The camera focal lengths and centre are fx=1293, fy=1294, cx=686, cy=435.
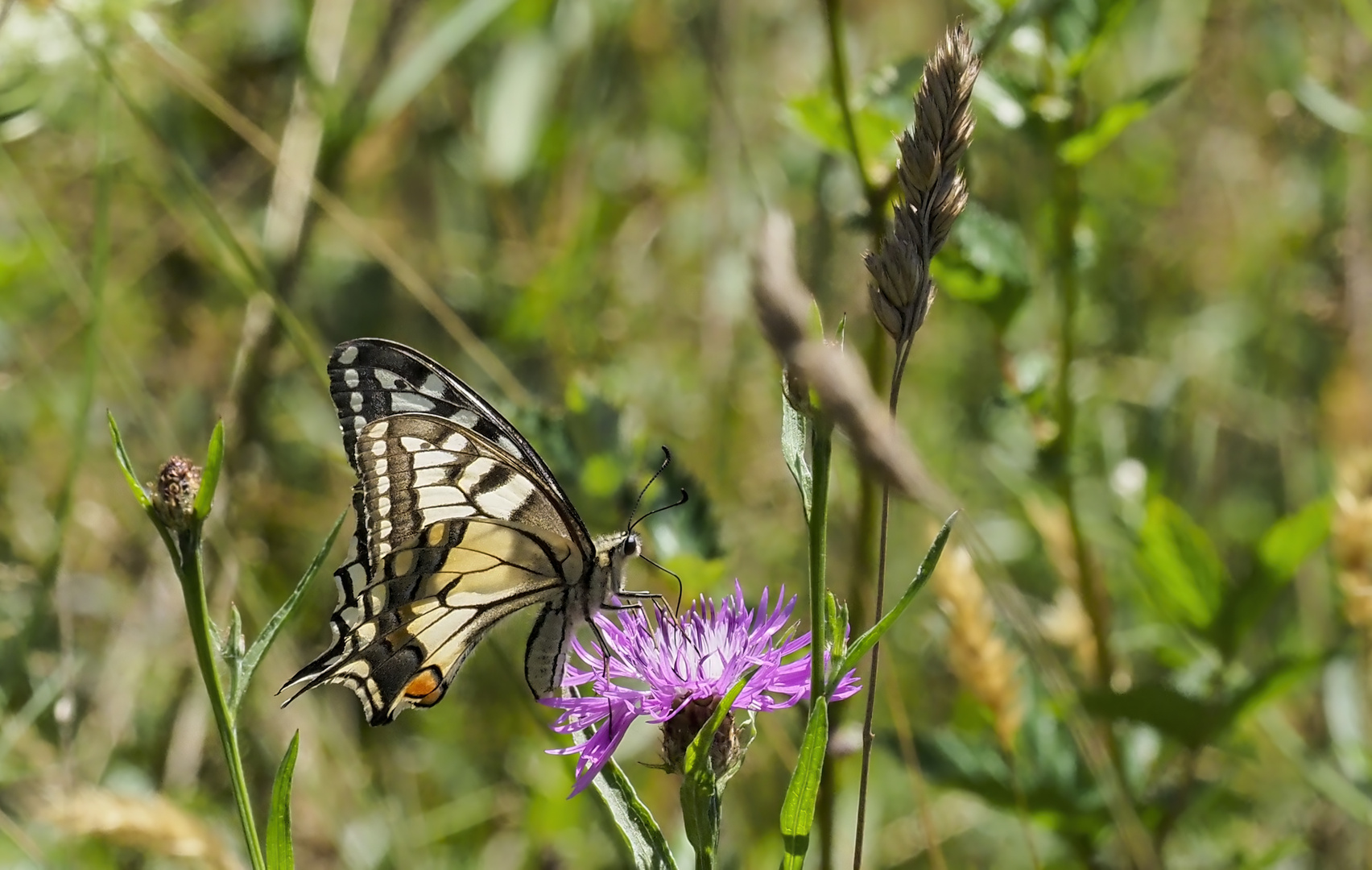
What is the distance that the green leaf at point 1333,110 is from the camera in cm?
235

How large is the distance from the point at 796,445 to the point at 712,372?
2160 mm

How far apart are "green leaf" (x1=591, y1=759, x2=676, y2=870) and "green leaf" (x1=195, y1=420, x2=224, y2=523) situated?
45 centimetres

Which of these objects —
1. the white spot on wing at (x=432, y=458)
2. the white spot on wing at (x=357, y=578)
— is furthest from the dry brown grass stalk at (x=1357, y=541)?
the white spot on wing at (x=357, y=578)

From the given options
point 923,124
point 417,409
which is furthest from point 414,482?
point 923,124

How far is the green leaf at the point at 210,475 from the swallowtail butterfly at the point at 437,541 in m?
0.64

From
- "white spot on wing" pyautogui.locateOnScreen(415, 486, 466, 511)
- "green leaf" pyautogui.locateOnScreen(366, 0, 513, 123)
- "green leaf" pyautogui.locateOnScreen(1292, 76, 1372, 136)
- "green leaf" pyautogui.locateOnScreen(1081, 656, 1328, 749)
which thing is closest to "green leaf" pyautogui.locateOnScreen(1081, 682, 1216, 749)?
"green leaf" pyautogui.locateOnScreen(1081, 656, 1328, 749)

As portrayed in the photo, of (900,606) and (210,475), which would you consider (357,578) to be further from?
(900,606)

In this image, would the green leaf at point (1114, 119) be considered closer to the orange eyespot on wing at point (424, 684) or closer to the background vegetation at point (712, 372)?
the background vegetation at point (712, 372)

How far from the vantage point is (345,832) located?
234 centimetres

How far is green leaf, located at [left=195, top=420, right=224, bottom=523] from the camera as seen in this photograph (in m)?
1.10

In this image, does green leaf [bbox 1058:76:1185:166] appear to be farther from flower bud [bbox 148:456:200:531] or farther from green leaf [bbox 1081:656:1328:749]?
flower bud [bbox 148:456:200:531]

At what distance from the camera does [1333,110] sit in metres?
2.40

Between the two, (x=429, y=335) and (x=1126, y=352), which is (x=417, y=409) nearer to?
(x=429, y=335)

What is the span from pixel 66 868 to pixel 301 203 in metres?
1.59
